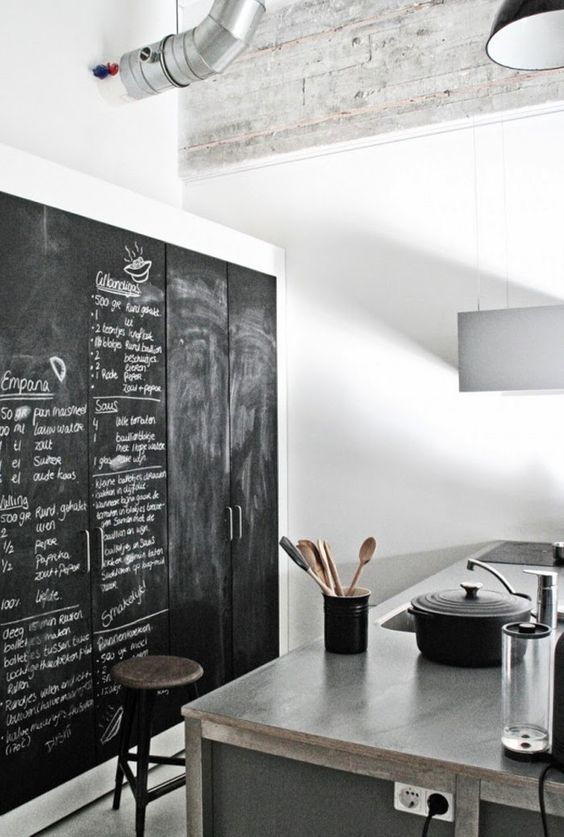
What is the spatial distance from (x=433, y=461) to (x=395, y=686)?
2.27 meters

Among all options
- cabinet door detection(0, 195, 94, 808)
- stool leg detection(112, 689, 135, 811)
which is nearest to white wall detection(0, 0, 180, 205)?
cabinet door detection(0, 195, 94, 808)

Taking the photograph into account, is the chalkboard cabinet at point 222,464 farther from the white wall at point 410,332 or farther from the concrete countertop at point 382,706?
the concrete countertop at point 382,706

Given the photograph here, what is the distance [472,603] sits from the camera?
194cm

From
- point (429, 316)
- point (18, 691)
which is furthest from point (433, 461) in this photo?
point (18, 691)

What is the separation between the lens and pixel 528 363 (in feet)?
10.4

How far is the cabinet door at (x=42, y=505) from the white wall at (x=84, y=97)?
0.92 metres

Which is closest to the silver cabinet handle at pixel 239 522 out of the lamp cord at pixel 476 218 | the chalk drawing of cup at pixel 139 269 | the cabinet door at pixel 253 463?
the cabinet door at pixel 253 463

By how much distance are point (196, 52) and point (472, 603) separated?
9.31ft

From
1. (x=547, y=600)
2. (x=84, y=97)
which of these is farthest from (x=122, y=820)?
(x=84, y=97)

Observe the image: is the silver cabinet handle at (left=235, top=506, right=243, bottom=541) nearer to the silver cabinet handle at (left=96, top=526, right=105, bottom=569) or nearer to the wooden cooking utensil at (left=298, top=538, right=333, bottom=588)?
the silver cabinet handle at (left=96, top=526, right=105, bottom=569)

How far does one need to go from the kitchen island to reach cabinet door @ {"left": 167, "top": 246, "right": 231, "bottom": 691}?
5.35ft

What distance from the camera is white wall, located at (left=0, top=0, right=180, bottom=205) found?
137 inches

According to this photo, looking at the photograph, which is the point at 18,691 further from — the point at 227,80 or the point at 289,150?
the point at 227,80

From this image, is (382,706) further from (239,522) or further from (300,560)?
(239,522)
